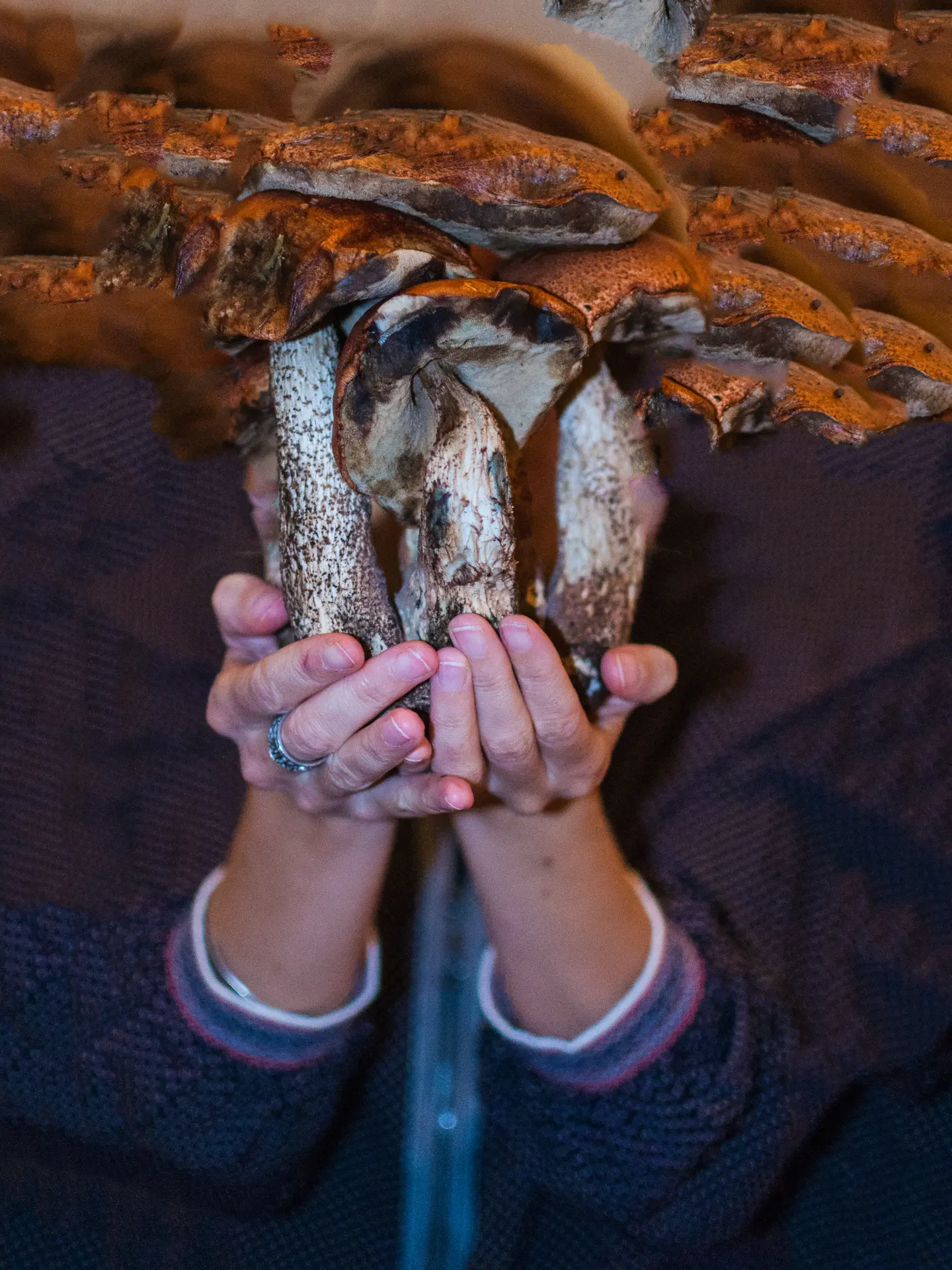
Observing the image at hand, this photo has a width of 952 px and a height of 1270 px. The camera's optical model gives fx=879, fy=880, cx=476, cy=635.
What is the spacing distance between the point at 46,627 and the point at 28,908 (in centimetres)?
20

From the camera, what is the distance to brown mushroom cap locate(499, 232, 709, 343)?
0.28 m

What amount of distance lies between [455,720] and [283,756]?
0.12 m

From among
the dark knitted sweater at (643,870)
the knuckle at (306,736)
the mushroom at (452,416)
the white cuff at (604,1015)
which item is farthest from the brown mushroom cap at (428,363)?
the white cuff at (604,1015)

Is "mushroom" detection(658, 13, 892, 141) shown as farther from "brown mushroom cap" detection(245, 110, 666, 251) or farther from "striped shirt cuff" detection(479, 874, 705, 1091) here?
"striped shirt cuff" detection(479, 874, 705, 1091)

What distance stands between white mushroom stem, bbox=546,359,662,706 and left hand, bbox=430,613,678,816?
19mm

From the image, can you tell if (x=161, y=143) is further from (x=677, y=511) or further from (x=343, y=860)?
(x=677, y=511)

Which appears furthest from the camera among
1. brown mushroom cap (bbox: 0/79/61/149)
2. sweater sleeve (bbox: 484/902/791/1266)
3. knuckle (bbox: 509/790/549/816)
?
sweater sleeve (bbox: 484/902/791/1266)

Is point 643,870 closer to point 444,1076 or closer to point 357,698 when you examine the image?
point 444,1076

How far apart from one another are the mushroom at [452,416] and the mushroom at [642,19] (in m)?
0.07

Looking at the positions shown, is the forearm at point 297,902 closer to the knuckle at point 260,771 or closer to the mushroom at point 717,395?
the knuckle at point 260,771

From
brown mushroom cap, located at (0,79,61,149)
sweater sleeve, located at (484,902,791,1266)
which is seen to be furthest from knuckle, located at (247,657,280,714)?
sweater sleeve, located at (484,902,791,1266)

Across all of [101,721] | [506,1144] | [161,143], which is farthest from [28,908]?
[161,143]

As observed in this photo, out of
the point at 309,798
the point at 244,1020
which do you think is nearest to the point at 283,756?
the point at 309,798

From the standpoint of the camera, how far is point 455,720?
36 cm
